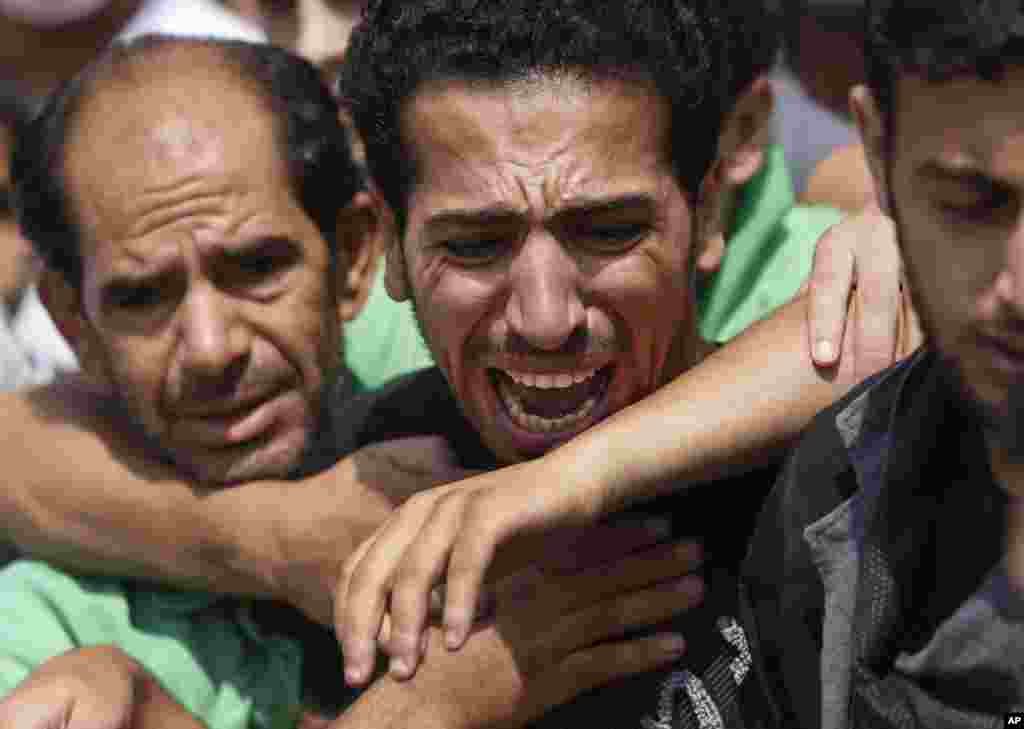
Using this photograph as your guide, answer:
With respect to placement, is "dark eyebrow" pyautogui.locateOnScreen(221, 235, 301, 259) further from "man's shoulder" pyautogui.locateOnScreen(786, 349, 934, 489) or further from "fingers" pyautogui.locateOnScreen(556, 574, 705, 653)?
"man's shoulder" pyautogui.locateOnScreen(786, 349, 934, 489)

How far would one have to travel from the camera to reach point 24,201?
10.2 ft

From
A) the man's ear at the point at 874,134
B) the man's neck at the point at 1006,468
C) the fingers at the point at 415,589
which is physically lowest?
the fingers at the point at 415,589

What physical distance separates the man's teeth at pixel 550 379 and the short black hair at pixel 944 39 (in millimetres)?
648

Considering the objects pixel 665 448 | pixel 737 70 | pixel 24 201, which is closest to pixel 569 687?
pixel 665 448

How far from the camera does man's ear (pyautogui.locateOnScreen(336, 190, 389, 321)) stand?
304 cm

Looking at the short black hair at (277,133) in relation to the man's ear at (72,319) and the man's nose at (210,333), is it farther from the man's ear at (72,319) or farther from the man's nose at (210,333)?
the man's nose at (210,333)

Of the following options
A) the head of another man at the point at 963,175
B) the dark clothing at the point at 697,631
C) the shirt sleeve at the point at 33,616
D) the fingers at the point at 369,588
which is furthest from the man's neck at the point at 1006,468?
the shirt sleeve at the point at 33,616

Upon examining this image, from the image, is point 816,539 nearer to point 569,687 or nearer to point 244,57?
point 569,687

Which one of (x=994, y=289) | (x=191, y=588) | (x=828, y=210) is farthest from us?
(x=828, y=210)

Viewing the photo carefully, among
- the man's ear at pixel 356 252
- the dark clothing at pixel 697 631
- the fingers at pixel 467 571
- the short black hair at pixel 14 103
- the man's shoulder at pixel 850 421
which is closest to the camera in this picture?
the fingers at pixel 467 571

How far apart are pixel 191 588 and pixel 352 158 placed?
0.76 m

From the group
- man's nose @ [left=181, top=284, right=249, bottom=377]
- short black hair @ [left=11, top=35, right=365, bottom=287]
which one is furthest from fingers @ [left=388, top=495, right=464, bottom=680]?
short black hair @ [left=11, top=35, right=365, bottom=287]

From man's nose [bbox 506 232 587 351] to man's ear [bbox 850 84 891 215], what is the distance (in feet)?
1.52

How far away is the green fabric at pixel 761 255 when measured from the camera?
3119mm
